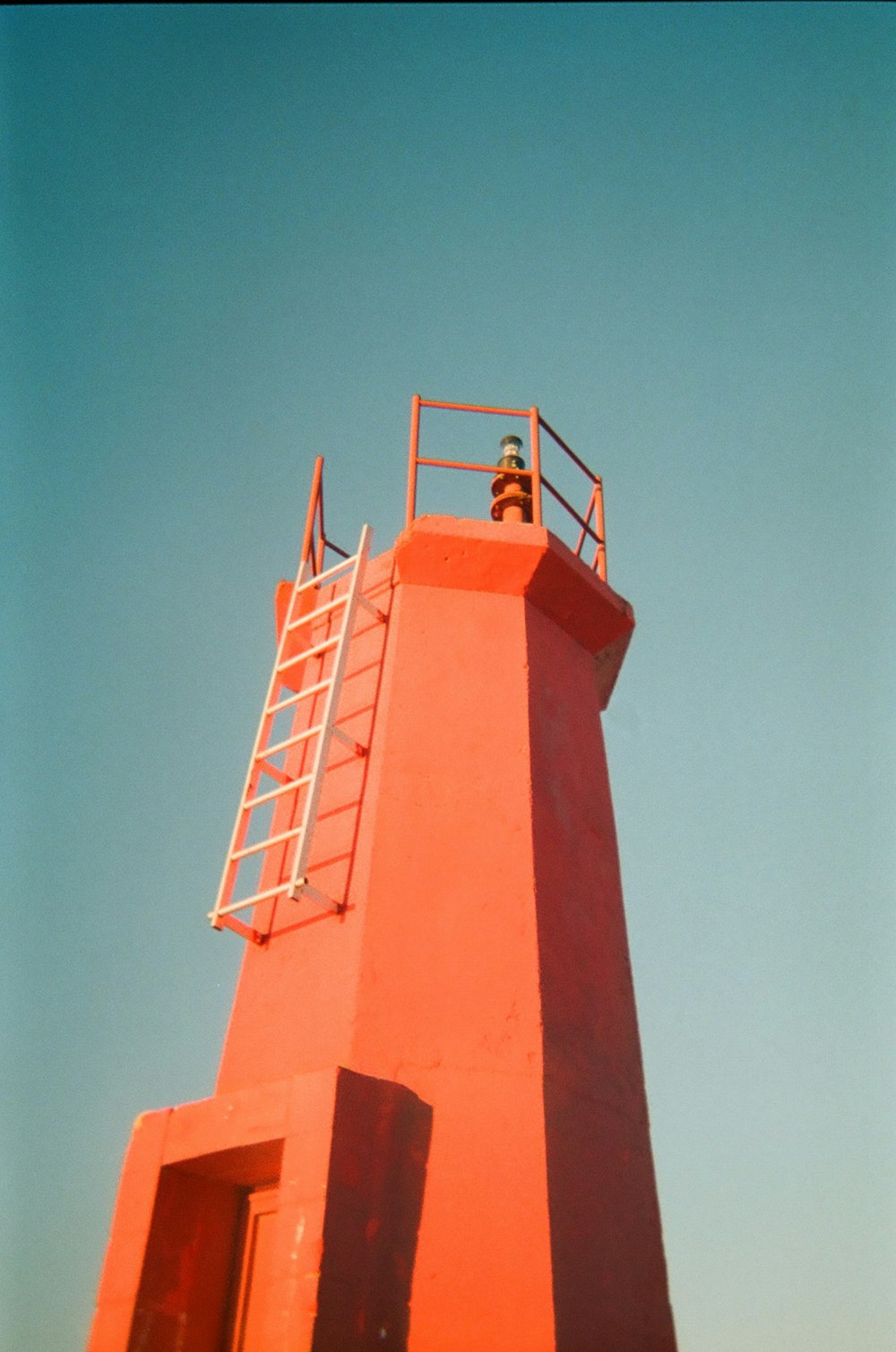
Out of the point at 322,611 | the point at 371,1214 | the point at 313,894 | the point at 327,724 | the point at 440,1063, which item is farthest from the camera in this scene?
the point at 322,611

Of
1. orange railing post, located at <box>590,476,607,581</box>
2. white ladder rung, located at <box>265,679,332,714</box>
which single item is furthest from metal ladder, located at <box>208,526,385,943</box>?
orange railing post, located at <box>590,476,607,581</box>

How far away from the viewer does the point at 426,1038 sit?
19.1ft

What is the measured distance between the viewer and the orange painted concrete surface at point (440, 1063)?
5027 millimetres

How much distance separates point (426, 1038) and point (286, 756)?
9.67 ft

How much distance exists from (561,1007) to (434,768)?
1813 mm

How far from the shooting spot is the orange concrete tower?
5055mm

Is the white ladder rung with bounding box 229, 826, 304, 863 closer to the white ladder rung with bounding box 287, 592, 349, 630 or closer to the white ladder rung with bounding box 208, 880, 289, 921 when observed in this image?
the white ladder rung with bounding box 208, 880, 289, 921

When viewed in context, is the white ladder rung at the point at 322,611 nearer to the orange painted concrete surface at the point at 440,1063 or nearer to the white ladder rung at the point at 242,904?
the orange painted concrete surface at the point at 440,1063

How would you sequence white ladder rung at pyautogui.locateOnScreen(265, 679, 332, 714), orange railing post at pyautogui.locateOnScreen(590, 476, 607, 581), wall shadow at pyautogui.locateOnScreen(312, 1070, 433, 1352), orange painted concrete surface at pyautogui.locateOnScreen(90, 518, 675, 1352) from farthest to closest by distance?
orange railing post at pyautogui.locateOnScreen(590, 476, 607, 581) → white ladder rung at pyautogui.locateOnScreen(265, 679, 332, 714) → orange painted concrete surface at pyautogui.locateOnScreen(90, 518, 675, 1352) → wall shadow at pyautogui.locateOnScreen(312, 1070, 433, 1352)

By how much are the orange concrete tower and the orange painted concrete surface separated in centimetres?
2

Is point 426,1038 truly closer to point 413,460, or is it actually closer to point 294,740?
point 294,740

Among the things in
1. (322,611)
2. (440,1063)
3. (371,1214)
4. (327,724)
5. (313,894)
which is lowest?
(371,1214)

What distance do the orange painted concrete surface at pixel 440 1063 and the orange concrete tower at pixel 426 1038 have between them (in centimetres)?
2

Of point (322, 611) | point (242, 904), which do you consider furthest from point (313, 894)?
point (322, 611)
